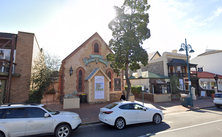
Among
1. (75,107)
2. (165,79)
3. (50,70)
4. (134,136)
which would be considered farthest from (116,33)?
(165,79)

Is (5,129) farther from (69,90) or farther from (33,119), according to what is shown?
(69,90)

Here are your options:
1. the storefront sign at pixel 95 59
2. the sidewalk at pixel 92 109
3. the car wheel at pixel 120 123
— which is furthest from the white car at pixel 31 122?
the storefront sign at pixel 95 59

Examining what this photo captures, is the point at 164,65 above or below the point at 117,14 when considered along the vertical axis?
Answer: below

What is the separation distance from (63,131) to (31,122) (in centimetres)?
143

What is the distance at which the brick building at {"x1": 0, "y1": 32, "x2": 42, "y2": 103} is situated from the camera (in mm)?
10820

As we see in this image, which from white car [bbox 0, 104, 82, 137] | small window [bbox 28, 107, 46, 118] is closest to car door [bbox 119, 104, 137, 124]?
white car [bbox 0, 104, 82, 137]

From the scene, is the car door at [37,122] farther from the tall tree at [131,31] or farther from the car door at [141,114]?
the tall tree at [131,31]

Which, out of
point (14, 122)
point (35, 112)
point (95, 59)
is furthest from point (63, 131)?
point (95, 59)

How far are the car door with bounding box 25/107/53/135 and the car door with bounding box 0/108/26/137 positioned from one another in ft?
0.70

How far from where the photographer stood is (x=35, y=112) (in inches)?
220

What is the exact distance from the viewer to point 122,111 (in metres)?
7.09

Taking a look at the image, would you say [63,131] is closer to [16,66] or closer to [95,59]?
[16,66]

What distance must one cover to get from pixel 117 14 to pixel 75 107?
1070cm

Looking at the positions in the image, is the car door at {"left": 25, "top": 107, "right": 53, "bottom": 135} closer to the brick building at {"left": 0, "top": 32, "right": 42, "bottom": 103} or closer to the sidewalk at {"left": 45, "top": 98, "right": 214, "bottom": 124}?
the sidewalk at {"left": 45, "top": 98, "right": 214, "bottom": 124}
